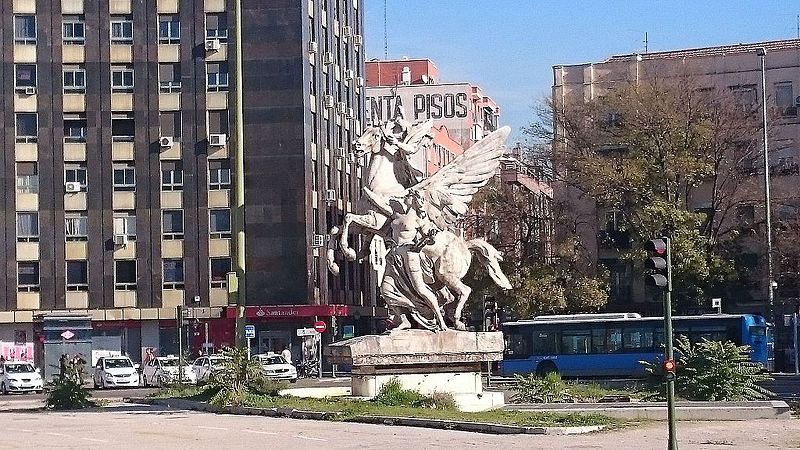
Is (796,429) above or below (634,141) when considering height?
below

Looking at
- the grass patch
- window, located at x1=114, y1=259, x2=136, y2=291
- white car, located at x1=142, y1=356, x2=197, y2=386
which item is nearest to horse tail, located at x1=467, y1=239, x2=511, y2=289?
the grass patch

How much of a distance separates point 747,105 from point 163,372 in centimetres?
2751

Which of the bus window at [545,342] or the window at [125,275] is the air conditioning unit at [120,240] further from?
the bus window at [545,342]

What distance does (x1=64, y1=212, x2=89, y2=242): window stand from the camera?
218 feet

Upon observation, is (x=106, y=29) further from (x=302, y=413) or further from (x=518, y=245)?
(x=302, y=413)

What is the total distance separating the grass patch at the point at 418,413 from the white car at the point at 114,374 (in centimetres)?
2624

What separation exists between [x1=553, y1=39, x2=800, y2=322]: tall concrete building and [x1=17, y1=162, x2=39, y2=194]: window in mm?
24616

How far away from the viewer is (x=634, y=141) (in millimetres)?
55312

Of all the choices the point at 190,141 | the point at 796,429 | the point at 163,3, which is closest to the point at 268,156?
the point at 190,141

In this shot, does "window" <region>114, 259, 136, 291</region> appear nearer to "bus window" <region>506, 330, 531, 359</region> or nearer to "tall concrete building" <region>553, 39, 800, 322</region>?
"tall concrete building" <region>553, 39, 800, 322</region>

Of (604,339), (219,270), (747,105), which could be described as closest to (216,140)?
(219,270)

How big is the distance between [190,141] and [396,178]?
1617 inches

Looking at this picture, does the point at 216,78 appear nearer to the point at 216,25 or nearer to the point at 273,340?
the point at 216,25

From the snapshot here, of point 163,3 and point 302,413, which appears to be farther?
point 163,3
